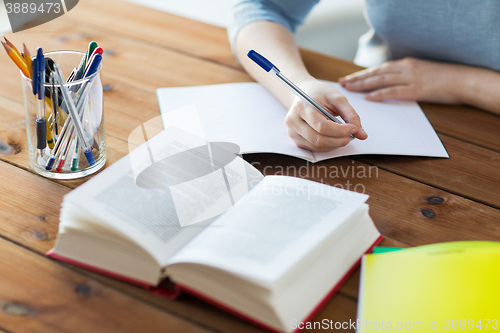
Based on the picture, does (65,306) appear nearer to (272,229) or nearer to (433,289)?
(272,229)

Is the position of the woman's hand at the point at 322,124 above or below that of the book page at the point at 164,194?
above

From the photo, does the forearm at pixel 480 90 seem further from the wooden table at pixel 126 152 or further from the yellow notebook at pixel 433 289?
the yellow notebook at pixel 433 289

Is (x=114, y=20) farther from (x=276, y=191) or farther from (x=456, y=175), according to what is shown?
(x=456, y=175)

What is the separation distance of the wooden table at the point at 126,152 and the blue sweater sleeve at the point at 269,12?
74mm

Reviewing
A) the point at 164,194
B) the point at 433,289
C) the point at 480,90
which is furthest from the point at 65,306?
the point at 480,90

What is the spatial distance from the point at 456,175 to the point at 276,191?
0.35 metres

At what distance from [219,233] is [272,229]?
65 mm

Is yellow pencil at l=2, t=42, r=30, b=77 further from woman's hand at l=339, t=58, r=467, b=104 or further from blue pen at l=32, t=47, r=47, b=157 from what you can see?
woman's hand at l=339, t=58, r=467, b=104

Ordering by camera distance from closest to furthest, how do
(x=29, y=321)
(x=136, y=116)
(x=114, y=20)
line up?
(x=29, y=321) < (x=136, y=116) < (x=114, y=20)

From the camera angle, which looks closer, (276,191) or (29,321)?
(29,321)

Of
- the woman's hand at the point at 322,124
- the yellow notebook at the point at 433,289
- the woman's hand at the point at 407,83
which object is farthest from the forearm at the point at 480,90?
the yellow notebook at the point at 433,289

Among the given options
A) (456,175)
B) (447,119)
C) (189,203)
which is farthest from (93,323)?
(447,119)

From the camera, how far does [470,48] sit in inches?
39.8

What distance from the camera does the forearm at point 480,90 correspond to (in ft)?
3.09
